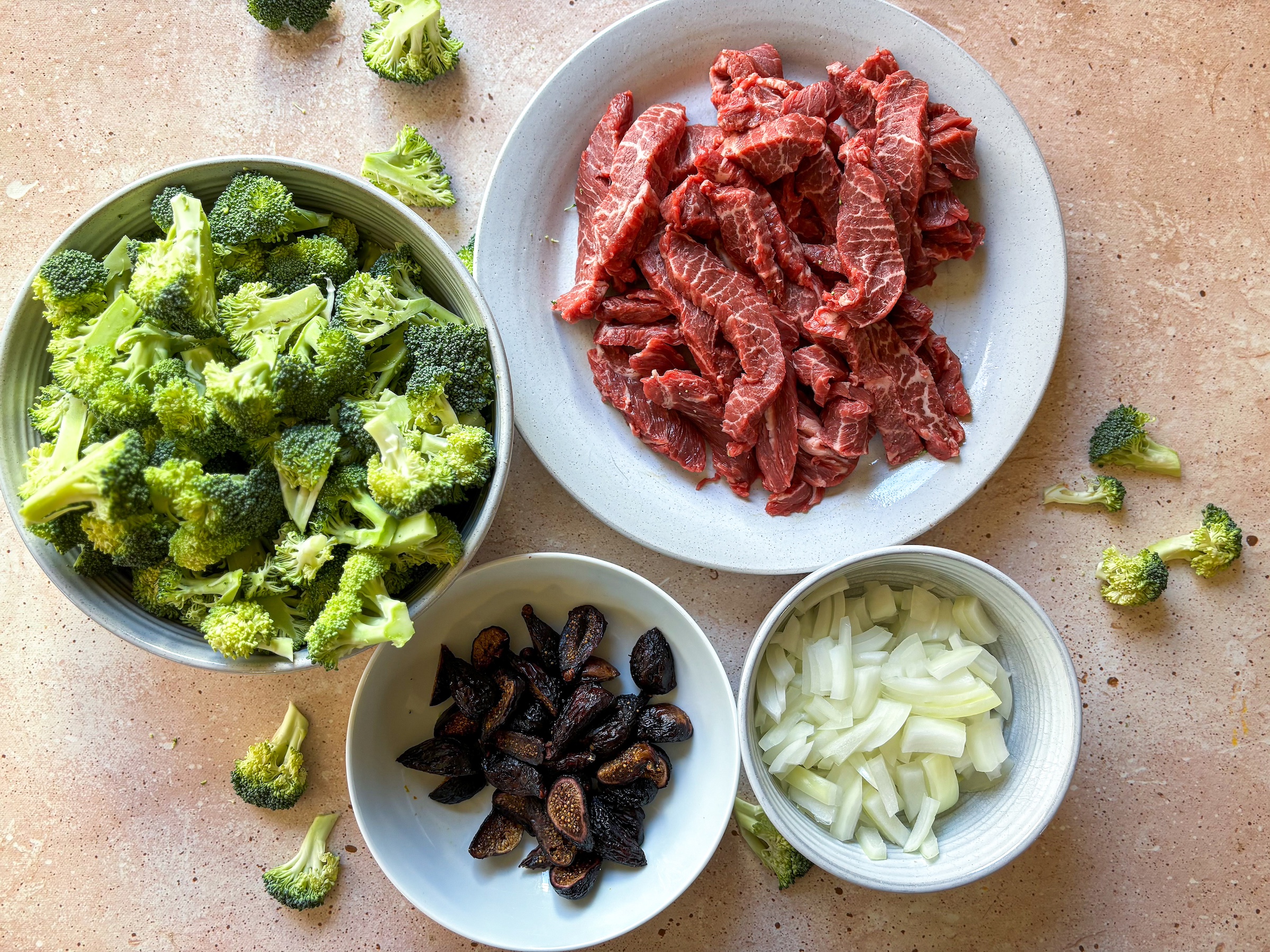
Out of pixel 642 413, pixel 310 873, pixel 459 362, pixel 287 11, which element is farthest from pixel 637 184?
pixel 310 873

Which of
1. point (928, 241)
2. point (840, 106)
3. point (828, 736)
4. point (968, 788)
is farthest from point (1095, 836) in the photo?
point (840, 106)

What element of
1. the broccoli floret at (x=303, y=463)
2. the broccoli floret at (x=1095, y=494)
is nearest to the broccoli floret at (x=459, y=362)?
the broccoli floret at (x=303, y=463)

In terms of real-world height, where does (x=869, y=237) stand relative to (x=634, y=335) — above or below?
above

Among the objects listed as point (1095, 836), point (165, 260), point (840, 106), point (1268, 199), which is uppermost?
point (165, 260)

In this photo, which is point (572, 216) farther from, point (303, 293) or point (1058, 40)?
point (1058, 40)

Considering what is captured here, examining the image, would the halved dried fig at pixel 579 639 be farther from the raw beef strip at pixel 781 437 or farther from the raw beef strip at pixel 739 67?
the raw beef strip at pixel 739 67

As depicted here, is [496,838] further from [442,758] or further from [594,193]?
[594,193]
